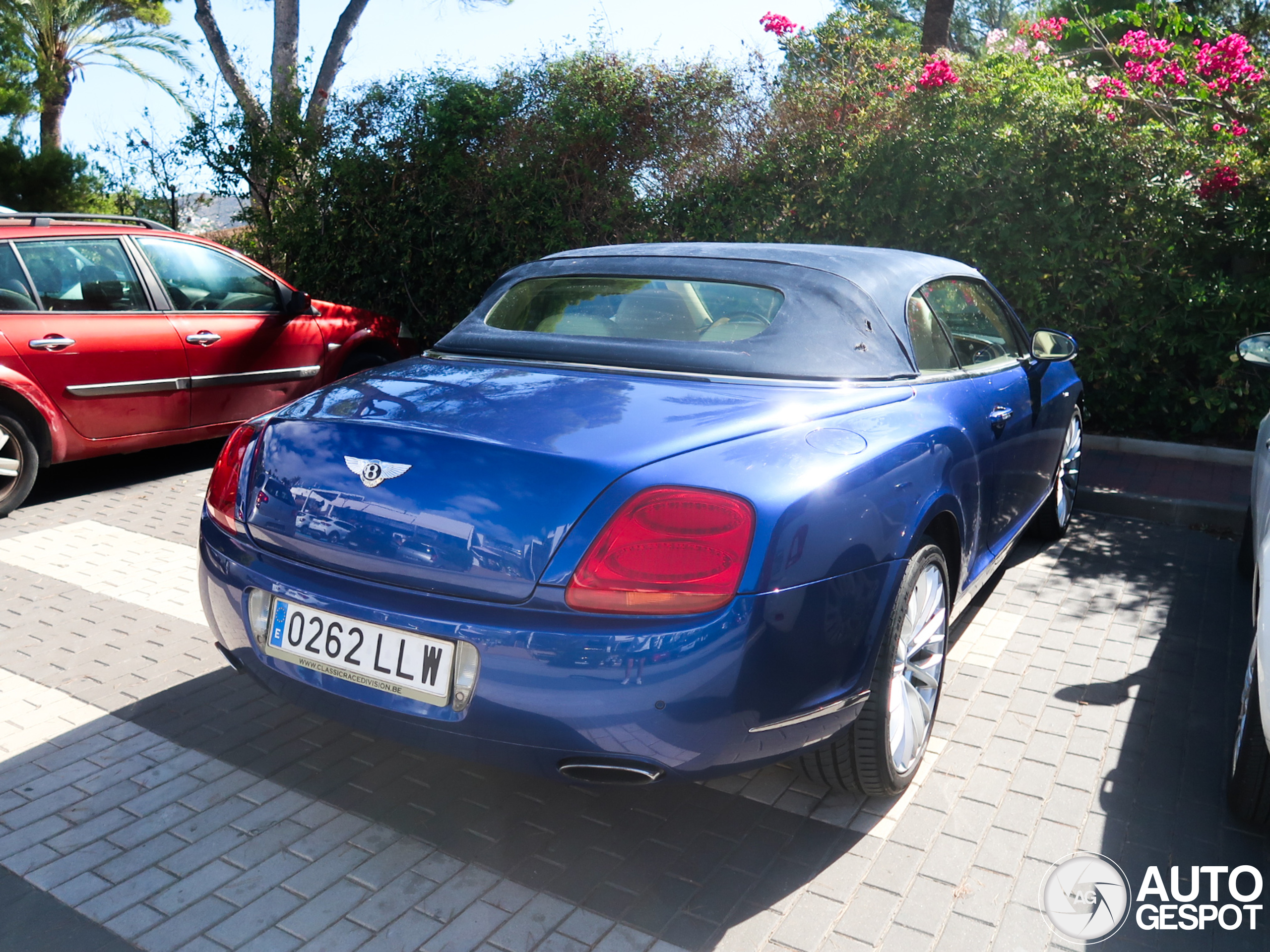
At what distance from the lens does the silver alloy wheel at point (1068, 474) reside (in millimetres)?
5461

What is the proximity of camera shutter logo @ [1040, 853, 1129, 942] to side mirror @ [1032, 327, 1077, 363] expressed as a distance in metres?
2.36

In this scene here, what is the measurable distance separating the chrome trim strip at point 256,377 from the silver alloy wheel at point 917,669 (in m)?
5.08

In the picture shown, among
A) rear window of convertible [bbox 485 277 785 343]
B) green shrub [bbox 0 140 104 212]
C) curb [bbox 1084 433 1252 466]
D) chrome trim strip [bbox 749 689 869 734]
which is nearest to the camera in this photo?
chrome trim strip [bbox 749 689 869 734]

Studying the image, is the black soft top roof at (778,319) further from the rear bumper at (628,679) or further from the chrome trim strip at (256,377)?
the chrome trim strip at (256,377)

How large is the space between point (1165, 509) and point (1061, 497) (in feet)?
3.36

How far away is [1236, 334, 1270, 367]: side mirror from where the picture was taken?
391 cm

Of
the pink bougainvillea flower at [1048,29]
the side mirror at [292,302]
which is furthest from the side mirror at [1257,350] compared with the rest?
the pink bougainvillea flower at [1048,29]

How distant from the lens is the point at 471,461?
8.04ft

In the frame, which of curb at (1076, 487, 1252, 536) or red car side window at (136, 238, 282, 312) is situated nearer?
curb at (1076, 487, 1252, 536)

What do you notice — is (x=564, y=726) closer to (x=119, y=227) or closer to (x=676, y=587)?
(x=676, y=587)

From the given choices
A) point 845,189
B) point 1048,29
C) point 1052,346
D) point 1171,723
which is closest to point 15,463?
point 1052,346

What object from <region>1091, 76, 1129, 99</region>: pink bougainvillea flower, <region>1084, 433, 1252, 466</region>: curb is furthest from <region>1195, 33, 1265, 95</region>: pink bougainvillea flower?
<region>1084, 433, 1252, 466</region>: curb

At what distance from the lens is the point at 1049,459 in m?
4.83

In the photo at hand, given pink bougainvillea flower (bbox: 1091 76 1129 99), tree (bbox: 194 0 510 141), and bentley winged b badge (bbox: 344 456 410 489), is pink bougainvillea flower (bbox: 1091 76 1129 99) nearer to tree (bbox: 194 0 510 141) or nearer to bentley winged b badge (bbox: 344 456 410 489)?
bentley winged b badge (bbox: 344 456 410 489)
